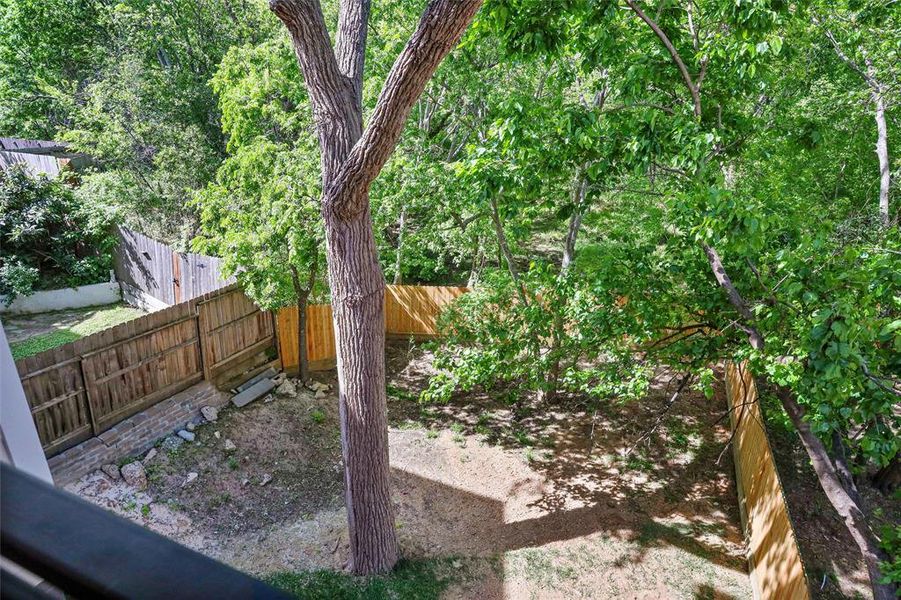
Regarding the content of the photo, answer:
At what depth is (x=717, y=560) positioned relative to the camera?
6617 mm

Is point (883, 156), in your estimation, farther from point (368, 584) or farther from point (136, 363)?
point (136, 363)

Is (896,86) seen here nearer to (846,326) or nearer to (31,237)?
(846,326)

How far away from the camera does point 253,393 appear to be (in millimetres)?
9336

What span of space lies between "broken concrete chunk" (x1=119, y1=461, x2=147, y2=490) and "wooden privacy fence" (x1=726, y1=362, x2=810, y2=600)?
7.45 metres

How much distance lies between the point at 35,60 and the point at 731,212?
2667 cm

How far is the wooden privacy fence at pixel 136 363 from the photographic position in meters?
6.64

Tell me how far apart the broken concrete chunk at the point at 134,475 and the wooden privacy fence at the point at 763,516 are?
7450mm

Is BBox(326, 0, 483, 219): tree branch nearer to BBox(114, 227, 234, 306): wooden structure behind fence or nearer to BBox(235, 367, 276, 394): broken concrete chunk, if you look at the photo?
BBox(235, 367, 276, 394): broken concrete chunk

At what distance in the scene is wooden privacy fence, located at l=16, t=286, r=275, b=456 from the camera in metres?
6.64

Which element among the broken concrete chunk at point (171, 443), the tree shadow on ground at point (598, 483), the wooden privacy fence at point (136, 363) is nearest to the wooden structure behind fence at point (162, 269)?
the wooden privacy fence at point (136, 363)

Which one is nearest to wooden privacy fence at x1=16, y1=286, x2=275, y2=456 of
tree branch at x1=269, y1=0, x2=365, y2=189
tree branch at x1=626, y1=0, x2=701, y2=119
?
tree branch at x1=269, y1=0, x2=365, y2=189

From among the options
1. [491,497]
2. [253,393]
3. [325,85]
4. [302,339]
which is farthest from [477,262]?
[325,85]

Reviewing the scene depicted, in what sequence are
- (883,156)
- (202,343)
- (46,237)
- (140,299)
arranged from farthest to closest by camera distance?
(140,299) → (46,237) → (202,343) → (883,156)

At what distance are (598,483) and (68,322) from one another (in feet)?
36.9
